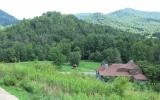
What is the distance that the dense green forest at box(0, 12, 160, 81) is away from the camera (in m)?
58.4

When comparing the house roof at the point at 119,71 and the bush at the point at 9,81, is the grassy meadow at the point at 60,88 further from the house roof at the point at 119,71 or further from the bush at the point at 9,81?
the house roof at the point at 119,71

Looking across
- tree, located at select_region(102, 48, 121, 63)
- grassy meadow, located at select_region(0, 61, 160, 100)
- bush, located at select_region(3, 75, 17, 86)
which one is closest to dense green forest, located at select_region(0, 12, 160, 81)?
tree, located at select_region(102, 48, 121, 63)

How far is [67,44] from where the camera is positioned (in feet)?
223

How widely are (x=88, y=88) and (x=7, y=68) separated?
4467 mm

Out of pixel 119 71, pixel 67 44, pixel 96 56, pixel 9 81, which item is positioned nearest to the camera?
pixel 9 81

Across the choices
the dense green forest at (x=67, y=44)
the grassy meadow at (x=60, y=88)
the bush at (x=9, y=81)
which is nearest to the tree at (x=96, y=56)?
the dense green forest at (x=67, y=44)

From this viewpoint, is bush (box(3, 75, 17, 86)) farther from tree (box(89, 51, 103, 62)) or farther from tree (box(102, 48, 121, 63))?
tree (box(89, 51, 103, 62))

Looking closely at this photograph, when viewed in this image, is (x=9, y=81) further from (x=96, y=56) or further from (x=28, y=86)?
(x=96, y=56)

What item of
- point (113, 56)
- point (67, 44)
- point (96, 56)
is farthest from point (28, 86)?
point (67, 44)

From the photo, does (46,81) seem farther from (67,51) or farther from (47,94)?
(67,51)

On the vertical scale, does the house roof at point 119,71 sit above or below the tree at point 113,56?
above

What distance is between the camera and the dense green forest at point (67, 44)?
58.4 m

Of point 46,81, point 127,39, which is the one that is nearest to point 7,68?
point 46,81

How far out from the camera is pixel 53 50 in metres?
58.2
